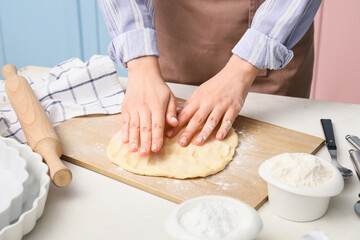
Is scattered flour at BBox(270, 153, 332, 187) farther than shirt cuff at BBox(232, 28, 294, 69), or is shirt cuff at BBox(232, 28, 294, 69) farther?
shirt cuff at BBox(232, 28, 294, 69)

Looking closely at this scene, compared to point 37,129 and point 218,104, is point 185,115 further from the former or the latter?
point 37,129

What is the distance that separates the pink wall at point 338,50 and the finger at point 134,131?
1436mm

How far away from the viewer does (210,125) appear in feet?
3.09

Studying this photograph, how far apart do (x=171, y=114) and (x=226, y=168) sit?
0.20 meters

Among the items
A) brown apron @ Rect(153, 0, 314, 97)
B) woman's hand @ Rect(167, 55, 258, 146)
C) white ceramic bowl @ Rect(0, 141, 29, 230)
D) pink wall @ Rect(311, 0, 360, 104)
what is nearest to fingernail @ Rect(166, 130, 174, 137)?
woman's hand @ Rect(167, 55, 258, 146)

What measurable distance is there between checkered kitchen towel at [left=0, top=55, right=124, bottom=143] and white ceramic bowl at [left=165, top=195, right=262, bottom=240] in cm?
57

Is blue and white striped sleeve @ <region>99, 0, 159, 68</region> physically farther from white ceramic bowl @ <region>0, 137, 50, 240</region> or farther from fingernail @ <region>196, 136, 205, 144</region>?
white ceramic bowl @ <region>0, 137, 50, 240</region>

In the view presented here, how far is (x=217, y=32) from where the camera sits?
50.0 inches

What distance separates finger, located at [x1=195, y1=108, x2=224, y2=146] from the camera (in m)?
0.91

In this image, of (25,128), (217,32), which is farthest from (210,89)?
(25,128)

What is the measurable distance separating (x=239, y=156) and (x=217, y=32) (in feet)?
1.71

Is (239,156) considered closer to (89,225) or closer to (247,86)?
(247,86)

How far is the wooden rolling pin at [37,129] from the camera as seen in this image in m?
0.74

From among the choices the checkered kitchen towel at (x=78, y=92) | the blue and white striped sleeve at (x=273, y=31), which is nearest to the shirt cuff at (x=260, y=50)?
the blue and white striped sleeve at (x=273, y=31)
